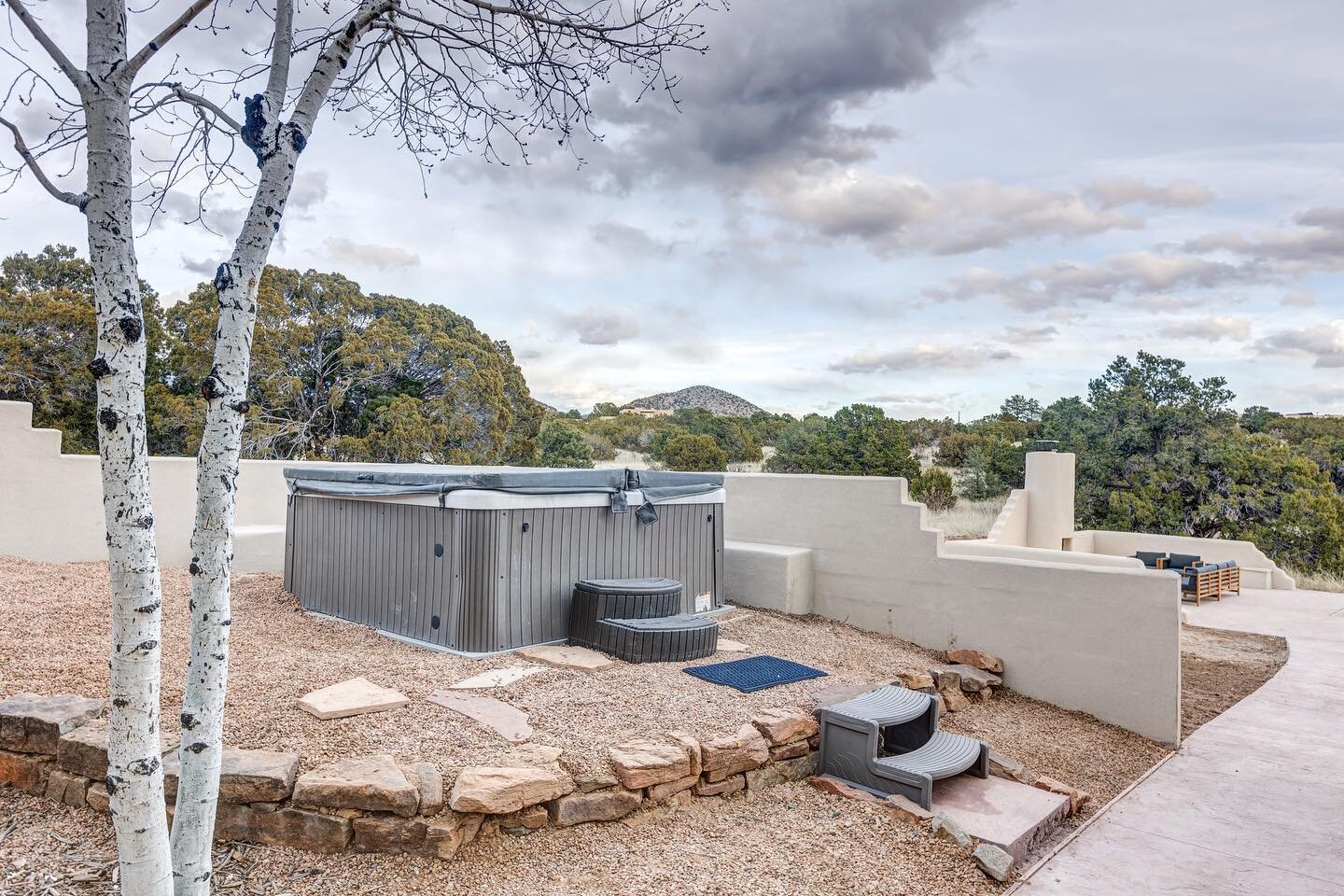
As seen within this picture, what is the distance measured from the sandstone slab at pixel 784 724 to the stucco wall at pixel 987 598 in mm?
2573

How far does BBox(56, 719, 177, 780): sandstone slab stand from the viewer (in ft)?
9.26

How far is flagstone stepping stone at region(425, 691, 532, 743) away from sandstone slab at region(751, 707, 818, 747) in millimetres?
1157

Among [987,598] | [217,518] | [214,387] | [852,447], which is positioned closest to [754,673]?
[987,598]

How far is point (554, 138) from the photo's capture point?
118 inches

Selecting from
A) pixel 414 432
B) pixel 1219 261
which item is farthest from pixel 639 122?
pixel 414 432

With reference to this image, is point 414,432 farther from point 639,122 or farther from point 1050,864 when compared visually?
point 1050,864

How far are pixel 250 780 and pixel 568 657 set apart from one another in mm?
2186

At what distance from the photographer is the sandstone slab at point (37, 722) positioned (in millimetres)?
2951

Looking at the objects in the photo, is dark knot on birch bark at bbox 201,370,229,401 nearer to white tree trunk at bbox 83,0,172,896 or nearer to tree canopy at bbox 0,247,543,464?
white tree trunk at bbox 83,0,172,896

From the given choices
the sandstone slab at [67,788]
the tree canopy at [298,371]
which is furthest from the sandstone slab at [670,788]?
the tree canopy at [298,371]

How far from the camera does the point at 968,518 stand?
15.1 metres

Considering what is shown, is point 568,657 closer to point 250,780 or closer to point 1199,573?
point 250,780

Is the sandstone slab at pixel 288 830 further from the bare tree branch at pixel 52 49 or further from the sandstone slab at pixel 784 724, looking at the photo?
the bare tree branch at pixel 52 49

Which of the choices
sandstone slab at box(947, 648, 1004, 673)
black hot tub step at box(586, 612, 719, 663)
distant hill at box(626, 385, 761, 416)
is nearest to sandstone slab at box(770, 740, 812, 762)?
black hot tub step at box(586, 612, 719, 663)
